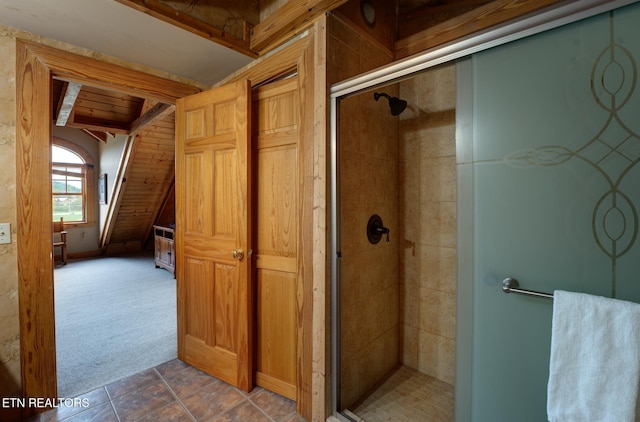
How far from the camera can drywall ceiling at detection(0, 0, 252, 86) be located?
60.2 inches

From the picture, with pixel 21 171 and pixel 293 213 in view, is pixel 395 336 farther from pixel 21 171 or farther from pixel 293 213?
pixel 21 171

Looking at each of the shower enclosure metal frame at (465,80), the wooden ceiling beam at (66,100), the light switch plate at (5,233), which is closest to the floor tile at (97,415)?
the light switch plate at (5,233)

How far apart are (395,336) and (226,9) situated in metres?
2.63

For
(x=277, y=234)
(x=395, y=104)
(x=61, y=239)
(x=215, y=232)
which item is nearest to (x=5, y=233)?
(x=215, y=232)

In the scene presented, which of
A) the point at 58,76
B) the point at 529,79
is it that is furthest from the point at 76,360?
the point at 529,79

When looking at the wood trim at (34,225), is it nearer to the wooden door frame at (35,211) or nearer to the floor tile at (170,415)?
the wooden door frame at (35,211)

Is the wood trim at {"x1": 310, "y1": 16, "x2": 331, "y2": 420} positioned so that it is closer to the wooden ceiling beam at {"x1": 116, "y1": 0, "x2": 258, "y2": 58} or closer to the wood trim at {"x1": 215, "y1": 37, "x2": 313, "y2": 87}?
the wood trim at {"x1": 215, "y1": 37, "x2": 313, "y2": 87}

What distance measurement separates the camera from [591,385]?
0.87 metres

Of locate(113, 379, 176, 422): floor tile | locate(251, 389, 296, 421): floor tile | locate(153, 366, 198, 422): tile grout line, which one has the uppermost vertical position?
locate(113, 379, 176, 422): floor tile

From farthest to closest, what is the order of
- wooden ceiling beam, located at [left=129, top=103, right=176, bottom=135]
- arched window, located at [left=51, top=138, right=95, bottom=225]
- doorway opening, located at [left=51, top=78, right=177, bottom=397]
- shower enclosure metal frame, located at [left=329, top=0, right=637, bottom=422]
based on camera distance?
arched window, located at [left=51, top=138, right=95, bottom=225], wooden ceiling beam, located at [left=129, top=103, right=176, bottom=135], doorway opening, located at [left=51, top=78, right=177, bottom=397], shower enclosure metal frame, located at [left=329, top=0, right=637, bottom=422]

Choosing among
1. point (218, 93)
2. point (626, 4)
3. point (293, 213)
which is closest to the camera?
point (626, 4)

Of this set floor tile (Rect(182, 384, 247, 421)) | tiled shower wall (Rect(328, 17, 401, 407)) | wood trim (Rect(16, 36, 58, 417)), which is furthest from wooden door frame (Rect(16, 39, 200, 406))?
tiled shower wall (Rect(328, 17, 401, 407))

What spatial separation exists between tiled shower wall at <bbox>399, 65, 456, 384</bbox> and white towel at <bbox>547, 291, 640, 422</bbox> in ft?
3.59

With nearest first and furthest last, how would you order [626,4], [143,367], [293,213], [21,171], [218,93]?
1. [626,4]
2. [21,171]
3. [293,213]
4. [218,93]
5. [143,367]
